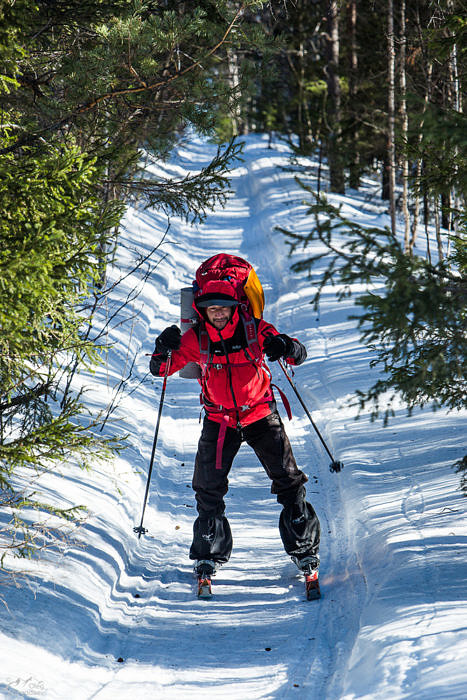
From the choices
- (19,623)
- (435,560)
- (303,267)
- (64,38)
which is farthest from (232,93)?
(19,623)

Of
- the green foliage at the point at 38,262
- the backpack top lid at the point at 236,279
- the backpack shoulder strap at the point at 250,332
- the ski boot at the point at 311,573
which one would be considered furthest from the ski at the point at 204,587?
the backpack top lid at the point at 236,279

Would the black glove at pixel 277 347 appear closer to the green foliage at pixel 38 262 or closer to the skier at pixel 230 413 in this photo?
the skier at pixel 230 413

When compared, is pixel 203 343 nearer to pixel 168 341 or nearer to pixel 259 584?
pixel 168 341

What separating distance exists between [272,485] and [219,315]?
59.5 inches

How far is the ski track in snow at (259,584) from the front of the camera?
3.80 meters

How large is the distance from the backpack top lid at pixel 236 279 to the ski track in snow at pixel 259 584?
1.30 m

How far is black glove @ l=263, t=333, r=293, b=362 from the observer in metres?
4.80

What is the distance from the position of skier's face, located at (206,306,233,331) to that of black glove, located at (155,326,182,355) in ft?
1.10

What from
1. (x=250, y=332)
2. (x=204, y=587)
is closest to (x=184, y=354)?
(x=250, y=332)

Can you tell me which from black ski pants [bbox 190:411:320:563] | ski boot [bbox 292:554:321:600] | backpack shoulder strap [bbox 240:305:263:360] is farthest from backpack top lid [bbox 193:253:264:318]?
ski boot [bbox 292:554:321:600]

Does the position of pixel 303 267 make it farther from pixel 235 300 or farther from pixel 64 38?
pixel 64 38

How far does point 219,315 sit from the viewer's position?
4773 mm

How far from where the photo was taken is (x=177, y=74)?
18.0ft

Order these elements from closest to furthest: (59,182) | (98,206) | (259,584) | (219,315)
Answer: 1. (59,182)
2. (98,206)
3. (219,315)
4. (259,584)
